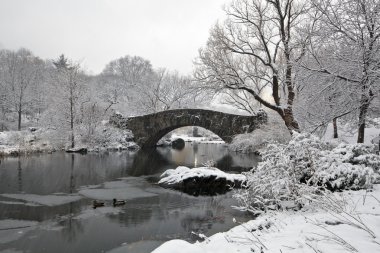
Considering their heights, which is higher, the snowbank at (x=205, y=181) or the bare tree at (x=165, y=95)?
the bare tree at (x=165, y=95)

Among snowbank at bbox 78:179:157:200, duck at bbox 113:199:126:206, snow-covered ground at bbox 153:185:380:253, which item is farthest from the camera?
snowbank at bbox 78:179:157:200

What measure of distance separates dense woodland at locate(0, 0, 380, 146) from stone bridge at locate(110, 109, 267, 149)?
204 cm

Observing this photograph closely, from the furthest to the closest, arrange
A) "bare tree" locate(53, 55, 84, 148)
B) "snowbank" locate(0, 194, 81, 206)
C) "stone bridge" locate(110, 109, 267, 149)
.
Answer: "bare tree" locate(53, 55, 84, 148), "stone bridge" locate(110, 109, 267, 149), "snowbank" locate(0, 194, 81, 206)

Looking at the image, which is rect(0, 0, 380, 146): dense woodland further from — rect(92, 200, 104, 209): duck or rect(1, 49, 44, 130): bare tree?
rect(92, 200, 104, 209): duck

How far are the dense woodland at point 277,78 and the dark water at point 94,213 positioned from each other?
434 cm

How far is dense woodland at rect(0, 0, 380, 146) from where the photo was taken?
7344 millimetres

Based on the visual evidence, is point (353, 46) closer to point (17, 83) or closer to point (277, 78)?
point (277, 78)

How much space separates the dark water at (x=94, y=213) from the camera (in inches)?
306

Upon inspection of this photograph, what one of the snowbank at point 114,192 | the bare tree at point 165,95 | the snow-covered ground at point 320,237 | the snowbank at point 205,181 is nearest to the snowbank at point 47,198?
the snowbank at point 114,192

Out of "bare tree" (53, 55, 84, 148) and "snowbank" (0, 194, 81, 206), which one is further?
"bare tree" (53, 55, 84, 148)

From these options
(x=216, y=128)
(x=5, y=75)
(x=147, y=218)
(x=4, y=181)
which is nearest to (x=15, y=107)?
(x=5, y=75)

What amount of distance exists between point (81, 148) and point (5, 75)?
2222cm

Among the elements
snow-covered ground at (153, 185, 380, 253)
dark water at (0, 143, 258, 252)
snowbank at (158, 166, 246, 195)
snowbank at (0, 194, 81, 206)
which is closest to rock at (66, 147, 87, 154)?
dark water at (0, 143, 258, 252)

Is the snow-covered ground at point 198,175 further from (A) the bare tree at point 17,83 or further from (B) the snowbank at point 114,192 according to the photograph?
(A) the bare tree at point 17,83
